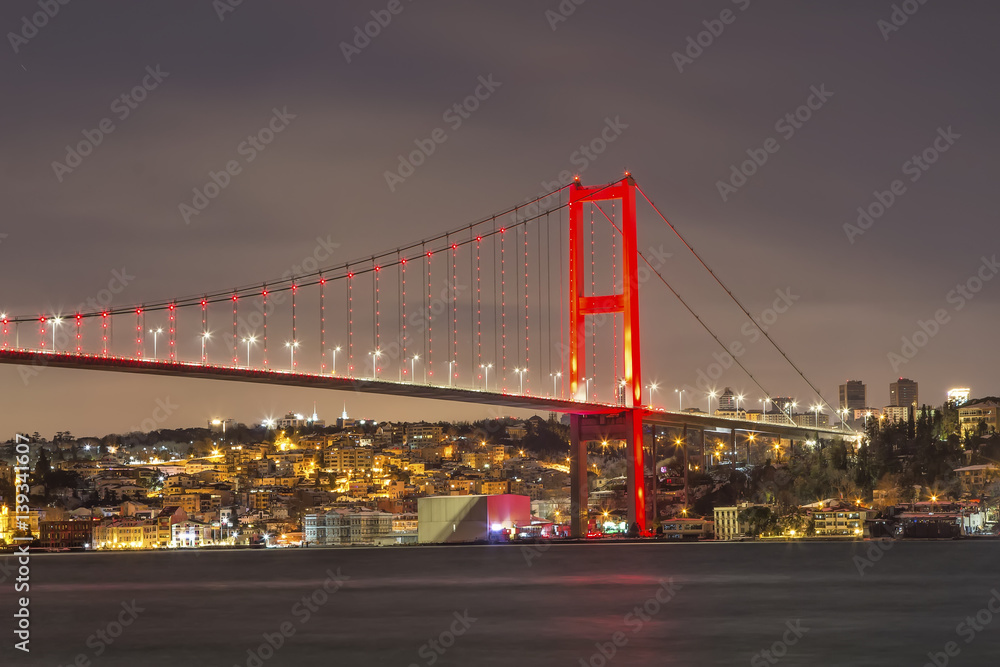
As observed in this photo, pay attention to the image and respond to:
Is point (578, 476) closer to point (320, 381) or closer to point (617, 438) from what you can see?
point (617, 438)

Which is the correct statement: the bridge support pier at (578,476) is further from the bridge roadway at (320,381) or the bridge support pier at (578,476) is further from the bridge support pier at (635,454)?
the bridge support pier at (635,454)

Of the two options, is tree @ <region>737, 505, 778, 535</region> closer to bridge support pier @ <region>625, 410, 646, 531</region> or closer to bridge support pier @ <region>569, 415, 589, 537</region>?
bridge support pier @ <region>569, 415, 589, 537</region>

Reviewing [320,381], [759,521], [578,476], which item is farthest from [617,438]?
[759,521]

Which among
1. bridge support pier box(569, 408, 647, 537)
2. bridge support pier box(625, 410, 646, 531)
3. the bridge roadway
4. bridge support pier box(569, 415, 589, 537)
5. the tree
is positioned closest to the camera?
the bridge roadway

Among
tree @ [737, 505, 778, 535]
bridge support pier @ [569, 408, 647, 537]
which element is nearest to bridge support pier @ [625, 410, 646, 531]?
→ bridge support pier @ [569, 408, 647, 537]

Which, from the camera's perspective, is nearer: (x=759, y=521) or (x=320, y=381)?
(x=320, y=381)
